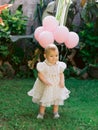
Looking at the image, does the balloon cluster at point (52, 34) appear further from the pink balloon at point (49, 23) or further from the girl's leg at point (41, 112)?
the girl's leg at point (41, 112)

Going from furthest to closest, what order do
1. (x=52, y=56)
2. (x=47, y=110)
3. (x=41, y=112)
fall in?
1. (x=47, y=110)
2. (x=41, y=112)
3. (x=52, y=56)

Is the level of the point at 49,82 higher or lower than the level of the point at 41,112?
higher

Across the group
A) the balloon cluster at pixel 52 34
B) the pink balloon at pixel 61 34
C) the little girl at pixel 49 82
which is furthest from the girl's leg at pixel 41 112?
the pink balloon at pixel 61 34

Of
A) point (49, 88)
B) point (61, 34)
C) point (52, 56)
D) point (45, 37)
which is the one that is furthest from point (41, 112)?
point (61, 34)

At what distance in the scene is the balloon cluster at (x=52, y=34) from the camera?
5.37 m

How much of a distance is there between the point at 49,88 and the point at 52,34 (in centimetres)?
97

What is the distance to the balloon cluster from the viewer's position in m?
5.37

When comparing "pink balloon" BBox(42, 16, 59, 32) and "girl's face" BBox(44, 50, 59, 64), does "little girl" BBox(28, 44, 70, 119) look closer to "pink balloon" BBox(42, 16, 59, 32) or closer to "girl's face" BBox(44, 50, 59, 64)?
"girl's face" BBox(44, 50, 59, 64)

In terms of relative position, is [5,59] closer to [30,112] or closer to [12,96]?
[12,96]

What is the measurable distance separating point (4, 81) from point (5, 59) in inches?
30.5

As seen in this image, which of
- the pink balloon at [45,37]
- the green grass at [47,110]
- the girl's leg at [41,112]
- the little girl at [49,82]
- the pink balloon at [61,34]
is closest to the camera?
the green grass at [47,110]

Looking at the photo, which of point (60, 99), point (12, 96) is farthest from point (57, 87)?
point (12, 96)

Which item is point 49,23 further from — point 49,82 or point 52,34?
point 49,82

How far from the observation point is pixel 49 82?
191 inches
